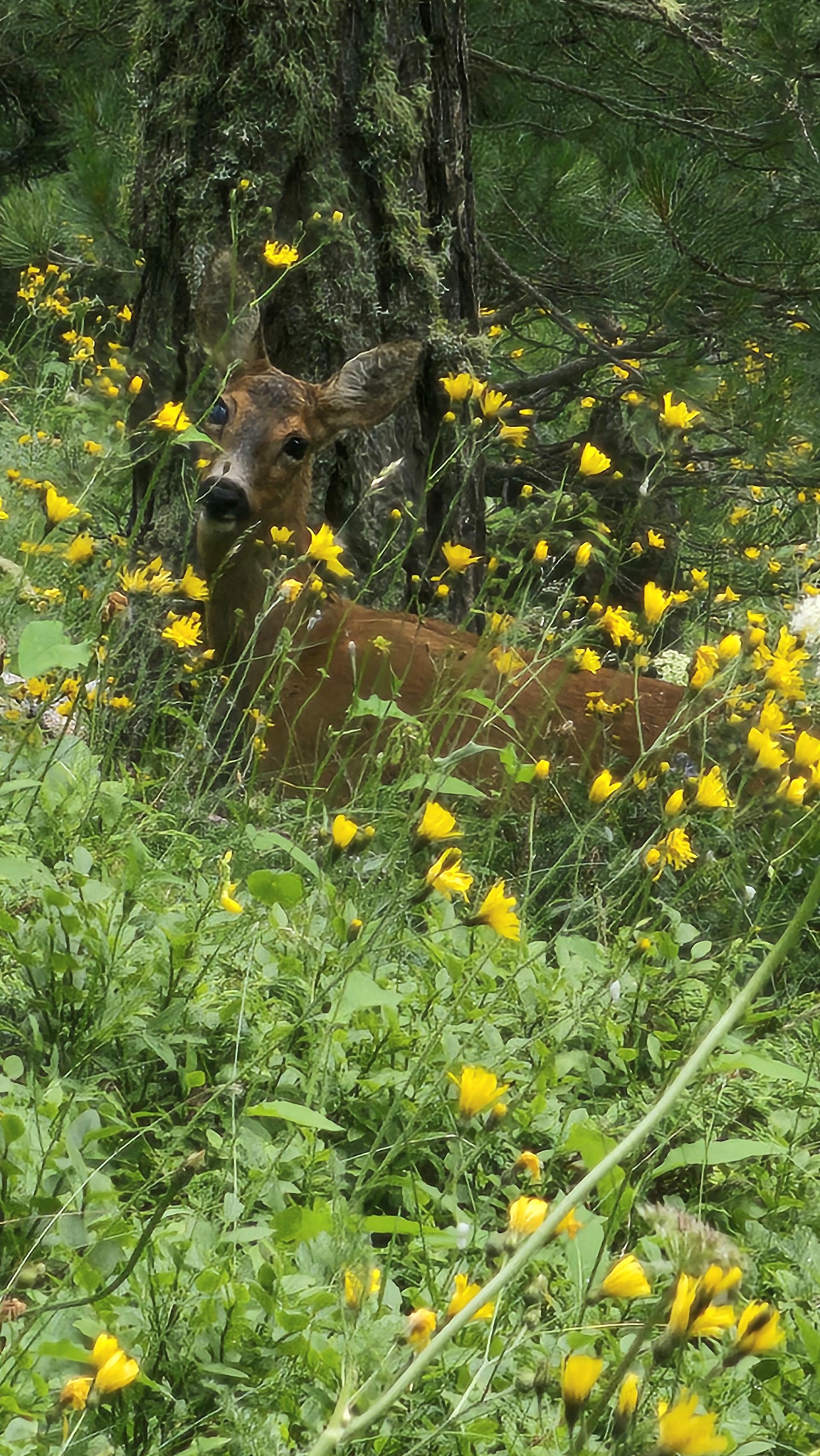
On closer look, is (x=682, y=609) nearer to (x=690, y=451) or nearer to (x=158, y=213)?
(x=690, y=451)

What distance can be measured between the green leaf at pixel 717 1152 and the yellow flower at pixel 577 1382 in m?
0.74

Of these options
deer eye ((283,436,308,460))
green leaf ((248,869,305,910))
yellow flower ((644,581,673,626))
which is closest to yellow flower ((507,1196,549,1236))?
green leaf ((248,869,305,910))

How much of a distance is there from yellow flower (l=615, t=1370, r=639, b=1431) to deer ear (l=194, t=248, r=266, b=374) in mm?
2812

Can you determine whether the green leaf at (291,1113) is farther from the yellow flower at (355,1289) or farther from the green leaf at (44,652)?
the green leaf at (44,652)

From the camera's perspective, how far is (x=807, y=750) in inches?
66.6

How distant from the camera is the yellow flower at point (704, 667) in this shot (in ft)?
7.20

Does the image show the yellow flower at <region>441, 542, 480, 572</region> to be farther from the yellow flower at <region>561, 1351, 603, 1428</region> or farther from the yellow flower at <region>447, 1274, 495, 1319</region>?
the yellow flower at <region>561, 1351, 603, 1428</region>

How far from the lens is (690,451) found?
641 centimetres

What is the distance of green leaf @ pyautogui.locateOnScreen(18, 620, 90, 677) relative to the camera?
1.68m

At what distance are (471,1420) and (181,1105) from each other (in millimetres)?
510

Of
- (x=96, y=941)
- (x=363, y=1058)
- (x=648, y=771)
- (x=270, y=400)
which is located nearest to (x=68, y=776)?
(x=96, y=941)

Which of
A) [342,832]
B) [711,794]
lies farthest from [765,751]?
[342,832]

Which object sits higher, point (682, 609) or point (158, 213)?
point (158, 213)

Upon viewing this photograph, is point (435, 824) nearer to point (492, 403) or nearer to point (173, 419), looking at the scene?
point (173, 419)
